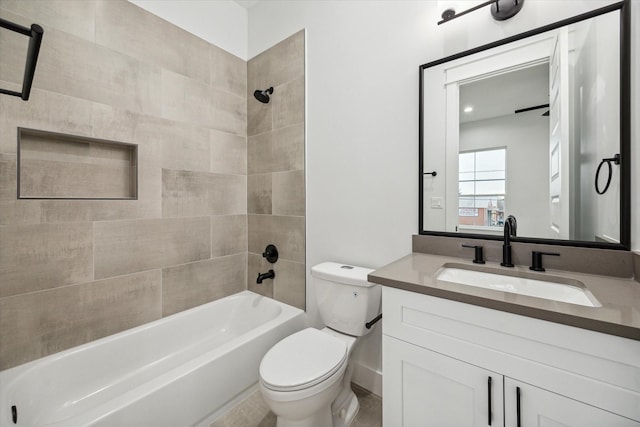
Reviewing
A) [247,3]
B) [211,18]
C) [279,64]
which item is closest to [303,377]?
[279,64]

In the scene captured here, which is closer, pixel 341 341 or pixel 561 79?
pixel 561 79

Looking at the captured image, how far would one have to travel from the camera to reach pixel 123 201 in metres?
1.66

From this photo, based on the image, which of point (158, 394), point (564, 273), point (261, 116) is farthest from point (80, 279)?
point (564, 273)

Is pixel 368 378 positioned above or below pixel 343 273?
below

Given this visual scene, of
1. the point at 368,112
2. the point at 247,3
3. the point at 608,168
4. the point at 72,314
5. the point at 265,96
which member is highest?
the point at 247,3

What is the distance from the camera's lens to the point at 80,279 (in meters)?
1.51

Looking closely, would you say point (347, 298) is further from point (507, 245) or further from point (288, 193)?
point (288, 193)

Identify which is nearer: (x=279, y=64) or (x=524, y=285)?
(x=524, y=285)

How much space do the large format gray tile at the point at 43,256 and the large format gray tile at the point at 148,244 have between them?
65 millimetres

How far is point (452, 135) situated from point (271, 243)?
149cm

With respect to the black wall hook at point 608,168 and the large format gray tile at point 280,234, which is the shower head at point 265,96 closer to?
the large format gray tile at point 280,234

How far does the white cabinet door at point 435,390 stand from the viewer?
33.0 inches

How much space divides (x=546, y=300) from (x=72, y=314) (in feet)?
7.10

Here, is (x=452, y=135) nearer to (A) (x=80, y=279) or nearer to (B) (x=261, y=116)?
(B) (x=261, y=116)
